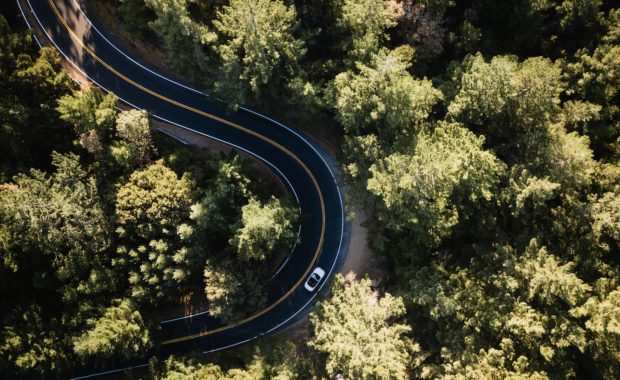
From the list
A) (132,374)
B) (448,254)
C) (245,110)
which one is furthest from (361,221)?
(132,374)

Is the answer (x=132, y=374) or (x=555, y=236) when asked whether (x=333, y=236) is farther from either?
(x=132, y=374)

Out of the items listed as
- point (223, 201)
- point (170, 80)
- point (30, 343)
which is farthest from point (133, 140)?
point (30, 343)

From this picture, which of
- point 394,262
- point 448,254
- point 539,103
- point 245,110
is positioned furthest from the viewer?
point 245,110

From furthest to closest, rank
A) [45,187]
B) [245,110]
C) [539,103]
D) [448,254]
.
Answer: [245,110], [448,254], [45,187], [539,103]

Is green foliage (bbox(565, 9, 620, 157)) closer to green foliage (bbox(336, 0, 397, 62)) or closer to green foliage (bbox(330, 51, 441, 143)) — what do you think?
green foliage (bbox(330, 51, 441, 143))

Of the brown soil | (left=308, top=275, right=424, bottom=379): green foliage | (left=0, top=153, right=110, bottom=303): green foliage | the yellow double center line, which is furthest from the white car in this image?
(left=0, top=153, right=110, bottom=303): green foliage

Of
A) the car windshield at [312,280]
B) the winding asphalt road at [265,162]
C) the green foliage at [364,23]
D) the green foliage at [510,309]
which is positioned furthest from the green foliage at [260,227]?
the green foliage at [364,23]

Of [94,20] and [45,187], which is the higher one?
[94,20]
